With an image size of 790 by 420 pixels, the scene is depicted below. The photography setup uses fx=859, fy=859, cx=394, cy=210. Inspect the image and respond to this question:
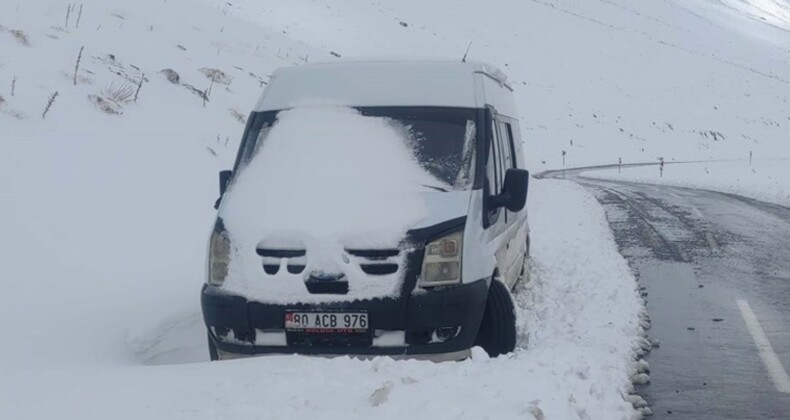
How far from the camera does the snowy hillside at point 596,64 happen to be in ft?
175

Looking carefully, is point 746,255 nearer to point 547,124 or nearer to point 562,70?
point 547,124

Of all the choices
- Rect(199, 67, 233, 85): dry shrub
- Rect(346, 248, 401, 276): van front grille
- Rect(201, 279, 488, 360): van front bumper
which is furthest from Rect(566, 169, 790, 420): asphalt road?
Rect(199, 67, 233, 85): dry shrub

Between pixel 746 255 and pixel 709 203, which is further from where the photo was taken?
pixel 709 203

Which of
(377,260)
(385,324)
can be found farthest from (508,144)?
(385,324)

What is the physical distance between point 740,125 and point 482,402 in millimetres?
71619

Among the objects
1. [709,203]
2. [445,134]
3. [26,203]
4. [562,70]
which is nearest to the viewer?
[445,134]

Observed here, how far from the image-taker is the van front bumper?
18.9ft

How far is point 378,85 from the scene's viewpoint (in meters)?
7.29

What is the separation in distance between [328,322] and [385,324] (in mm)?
386

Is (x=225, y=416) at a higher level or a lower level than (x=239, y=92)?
lower

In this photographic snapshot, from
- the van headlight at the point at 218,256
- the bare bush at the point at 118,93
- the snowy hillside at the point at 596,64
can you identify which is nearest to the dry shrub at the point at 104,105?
the bare bush at the point at 118,93

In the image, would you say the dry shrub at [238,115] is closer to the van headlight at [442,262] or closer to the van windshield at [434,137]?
the van windshield at [434,137]

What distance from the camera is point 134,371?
19.5 ft

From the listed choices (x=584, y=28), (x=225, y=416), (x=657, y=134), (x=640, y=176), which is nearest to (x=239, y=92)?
(x=225, y=416)
